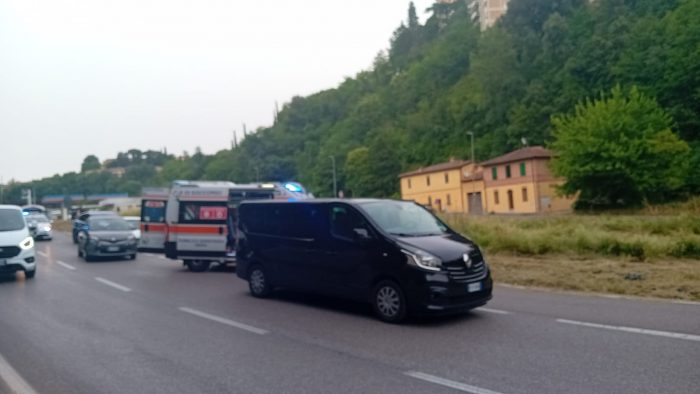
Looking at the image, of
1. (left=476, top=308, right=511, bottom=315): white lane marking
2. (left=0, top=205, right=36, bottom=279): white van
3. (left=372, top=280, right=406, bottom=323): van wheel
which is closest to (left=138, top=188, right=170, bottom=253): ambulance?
(left=0, top=205, right=36, bottom=279): white van

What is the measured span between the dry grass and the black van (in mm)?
3917

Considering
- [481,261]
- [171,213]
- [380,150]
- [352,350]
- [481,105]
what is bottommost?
[352,350]

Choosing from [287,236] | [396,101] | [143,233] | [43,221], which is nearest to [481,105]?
[396,101]

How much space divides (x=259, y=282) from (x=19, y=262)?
25.8 feet

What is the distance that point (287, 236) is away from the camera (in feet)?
37.3

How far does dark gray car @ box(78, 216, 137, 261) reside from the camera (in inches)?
→ 890

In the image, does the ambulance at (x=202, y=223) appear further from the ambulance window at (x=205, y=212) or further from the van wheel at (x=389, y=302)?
the van wheel at (x=389, y=302)

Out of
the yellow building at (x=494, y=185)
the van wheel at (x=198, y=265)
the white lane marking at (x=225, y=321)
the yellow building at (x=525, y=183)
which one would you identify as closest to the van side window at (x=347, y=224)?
the white lane marking at (x=225, y=321)

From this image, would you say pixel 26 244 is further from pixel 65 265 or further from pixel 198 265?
pixel 65 265

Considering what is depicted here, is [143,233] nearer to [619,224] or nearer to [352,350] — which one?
[352,350]

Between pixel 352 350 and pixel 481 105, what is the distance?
8475 centimetres

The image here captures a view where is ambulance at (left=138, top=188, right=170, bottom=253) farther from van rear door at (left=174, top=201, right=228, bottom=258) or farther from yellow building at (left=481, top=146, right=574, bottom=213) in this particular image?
yellow building at (left=481, top=146, right=574, bottom=213)

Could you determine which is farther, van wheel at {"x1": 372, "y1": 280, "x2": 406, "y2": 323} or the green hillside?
the green hillside

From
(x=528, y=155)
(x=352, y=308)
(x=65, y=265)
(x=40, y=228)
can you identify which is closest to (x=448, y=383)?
(x=352, y=308)
